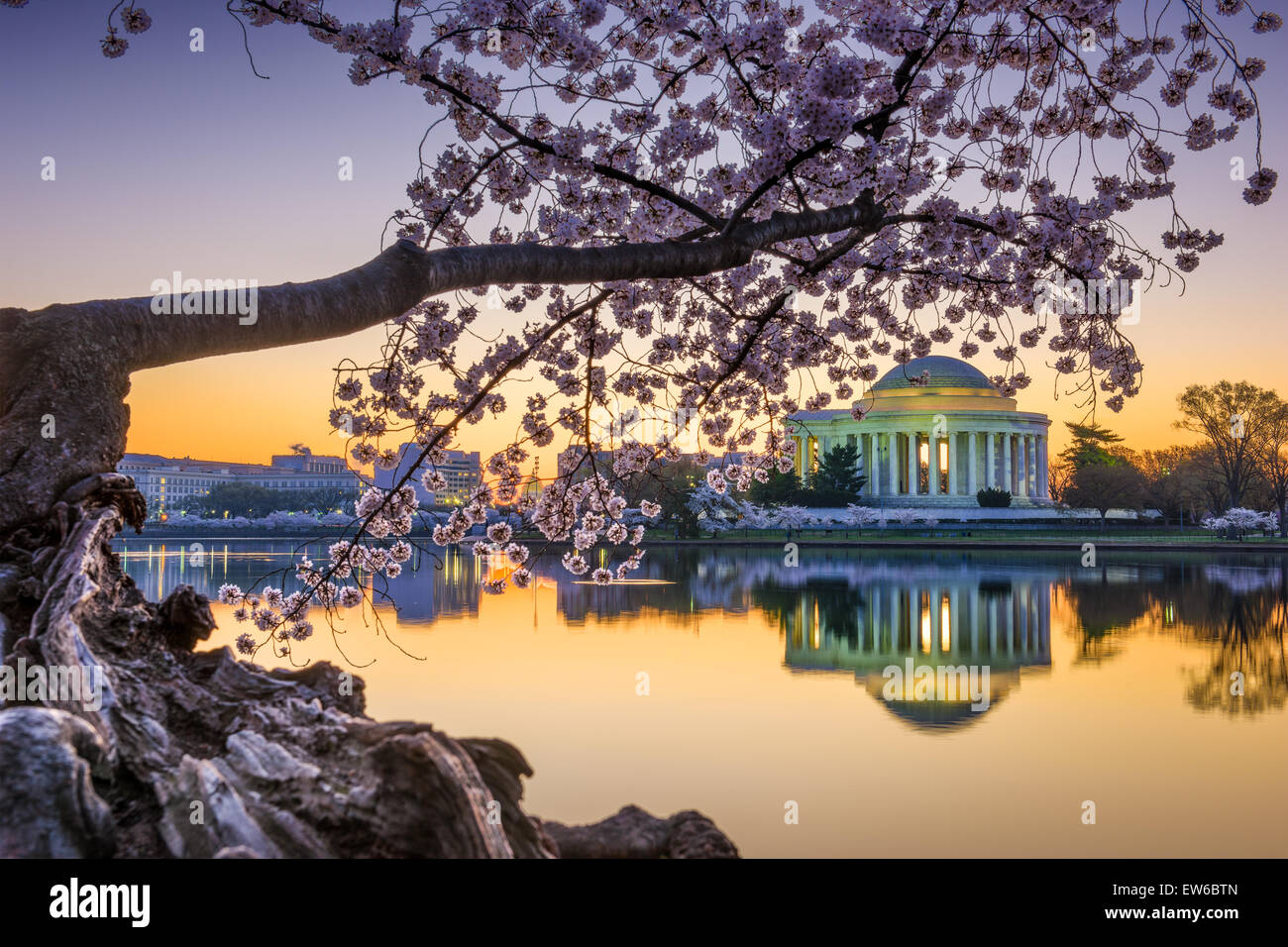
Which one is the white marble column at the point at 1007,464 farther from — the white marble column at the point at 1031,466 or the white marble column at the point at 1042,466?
the white marble column at the point at 1042,466

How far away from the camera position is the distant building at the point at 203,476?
10075 cm

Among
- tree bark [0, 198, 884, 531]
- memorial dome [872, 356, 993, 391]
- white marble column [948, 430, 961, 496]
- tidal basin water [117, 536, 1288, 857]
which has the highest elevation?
memorial dome [872, 356, 993, 391]

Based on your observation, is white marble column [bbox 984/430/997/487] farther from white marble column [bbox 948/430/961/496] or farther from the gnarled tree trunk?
the gnarled tree trunk

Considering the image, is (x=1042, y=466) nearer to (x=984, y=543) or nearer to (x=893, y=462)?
(x=893, y=462)

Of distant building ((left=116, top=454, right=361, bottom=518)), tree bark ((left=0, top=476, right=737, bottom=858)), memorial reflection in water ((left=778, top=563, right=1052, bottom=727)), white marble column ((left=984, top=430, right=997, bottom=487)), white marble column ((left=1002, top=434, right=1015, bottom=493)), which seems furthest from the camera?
distant building ((left=116, top=454, right=361, bottom=518))

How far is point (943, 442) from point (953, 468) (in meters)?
2.51

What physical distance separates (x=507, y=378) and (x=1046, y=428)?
271 feet

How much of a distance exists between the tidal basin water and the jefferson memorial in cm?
5255

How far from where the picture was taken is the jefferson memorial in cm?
7519

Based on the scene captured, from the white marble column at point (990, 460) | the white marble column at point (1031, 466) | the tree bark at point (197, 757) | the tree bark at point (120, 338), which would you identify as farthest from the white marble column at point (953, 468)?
the tree bark at point (197, 757)

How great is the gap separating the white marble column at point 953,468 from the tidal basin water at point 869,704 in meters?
53.6

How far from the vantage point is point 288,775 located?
8.13 ft

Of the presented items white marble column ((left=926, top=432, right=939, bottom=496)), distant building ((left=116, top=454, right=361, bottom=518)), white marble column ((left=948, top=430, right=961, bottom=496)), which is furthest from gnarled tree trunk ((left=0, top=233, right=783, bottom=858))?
distant building ((left=116, top=454, right=361, bottom=518))
